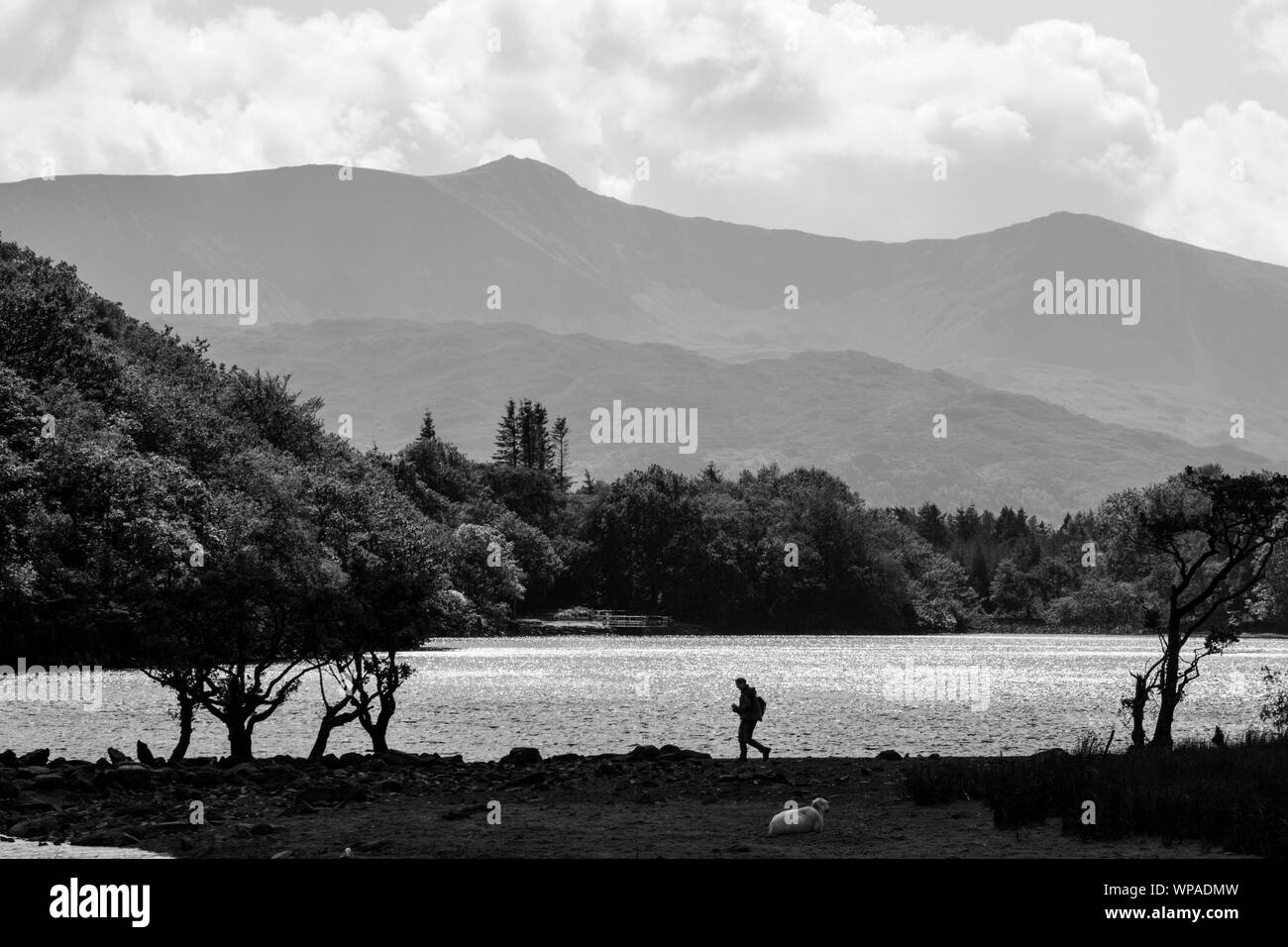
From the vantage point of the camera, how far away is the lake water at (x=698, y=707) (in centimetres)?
5422

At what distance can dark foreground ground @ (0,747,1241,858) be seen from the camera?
2420 centimetres

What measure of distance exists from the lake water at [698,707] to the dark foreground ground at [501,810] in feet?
28.7

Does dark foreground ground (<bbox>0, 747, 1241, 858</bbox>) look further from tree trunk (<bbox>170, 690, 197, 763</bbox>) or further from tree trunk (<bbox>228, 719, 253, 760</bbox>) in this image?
tree trunk (<bbox>228, 719, 253, 760</bbox>)

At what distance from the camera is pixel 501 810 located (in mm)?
30297

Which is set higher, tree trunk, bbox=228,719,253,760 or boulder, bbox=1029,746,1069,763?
boulder, bbox=1029,746,1069,763

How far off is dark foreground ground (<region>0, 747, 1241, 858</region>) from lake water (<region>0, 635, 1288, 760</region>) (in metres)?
8.75

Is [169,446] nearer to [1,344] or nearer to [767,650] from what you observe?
[1,344]

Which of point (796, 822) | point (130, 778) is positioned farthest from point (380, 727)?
point (796, 822)

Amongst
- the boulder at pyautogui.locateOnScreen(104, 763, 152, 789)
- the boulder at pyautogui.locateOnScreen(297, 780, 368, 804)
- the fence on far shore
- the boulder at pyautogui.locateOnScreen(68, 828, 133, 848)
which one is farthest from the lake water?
the fence on far shore

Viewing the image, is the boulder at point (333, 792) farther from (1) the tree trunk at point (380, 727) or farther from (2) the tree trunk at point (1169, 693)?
(2) the tree trunk at point (1169, 693)

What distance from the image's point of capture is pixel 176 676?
4244cm

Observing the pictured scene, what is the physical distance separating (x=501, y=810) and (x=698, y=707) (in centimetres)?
4300

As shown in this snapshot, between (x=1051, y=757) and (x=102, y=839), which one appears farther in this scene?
(x=1051, y=757)

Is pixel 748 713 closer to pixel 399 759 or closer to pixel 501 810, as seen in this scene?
pixel 399 759
